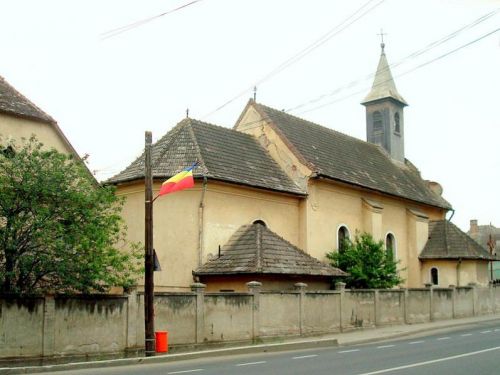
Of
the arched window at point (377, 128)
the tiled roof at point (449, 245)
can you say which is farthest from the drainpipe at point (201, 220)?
the arched window at point (377, 128)

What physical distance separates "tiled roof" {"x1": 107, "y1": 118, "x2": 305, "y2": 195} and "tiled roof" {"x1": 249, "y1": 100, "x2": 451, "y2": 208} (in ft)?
5.53

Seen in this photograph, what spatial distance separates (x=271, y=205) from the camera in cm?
2930

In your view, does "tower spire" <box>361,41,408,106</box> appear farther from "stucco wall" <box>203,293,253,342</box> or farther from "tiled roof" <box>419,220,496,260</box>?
"stucco wall" <box>203,293,253,342</box>

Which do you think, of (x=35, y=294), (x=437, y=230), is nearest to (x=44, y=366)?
(x=35, y=294)

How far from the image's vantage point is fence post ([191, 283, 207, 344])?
20.2 m

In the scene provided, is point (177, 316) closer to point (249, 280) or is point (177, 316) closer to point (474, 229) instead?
point (249, 280)

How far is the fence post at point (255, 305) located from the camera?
71.6 feet

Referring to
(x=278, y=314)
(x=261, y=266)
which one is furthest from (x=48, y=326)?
(x=261, y=266)

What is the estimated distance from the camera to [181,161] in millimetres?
27438

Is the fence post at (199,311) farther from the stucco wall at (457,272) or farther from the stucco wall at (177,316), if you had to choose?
the stucco wall at (457,272)

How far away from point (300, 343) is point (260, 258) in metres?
4.17

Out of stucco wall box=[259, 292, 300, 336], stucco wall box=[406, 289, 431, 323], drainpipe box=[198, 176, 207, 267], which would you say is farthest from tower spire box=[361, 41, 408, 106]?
stucco wall box=[259, 292, 300, 336]

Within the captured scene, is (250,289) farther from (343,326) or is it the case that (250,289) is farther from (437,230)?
(437,230)

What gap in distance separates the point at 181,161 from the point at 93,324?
35.9ft
